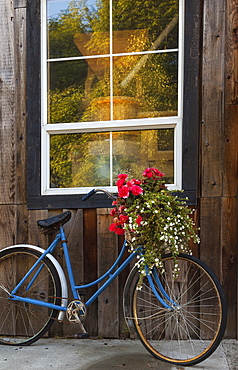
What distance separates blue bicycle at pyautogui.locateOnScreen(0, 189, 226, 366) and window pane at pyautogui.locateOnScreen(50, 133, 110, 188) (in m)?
0.45

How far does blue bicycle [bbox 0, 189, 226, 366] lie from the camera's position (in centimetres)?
265

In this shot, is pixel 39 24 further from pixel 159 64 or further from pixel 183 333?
pixel 183 333

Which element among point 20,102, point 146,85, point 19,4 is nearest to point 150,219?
point 146,85

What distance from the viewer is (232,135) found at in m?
2.85

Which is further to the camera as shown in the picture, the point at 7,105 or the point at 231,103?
the point at 7,105

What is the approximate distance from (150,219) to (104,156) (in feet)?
3.13

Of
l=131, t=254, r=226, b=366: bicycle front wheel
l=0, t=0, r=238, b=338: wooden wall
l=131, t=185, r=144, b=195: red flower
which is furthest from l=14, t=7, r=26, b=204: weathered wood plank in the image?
l=131, t=254, r=226, b=366: bicycle front wheel

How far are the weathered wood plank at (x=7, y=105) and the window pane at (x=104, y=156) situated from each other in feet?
1.10

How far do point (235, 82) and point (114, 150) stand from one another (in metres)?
1.06

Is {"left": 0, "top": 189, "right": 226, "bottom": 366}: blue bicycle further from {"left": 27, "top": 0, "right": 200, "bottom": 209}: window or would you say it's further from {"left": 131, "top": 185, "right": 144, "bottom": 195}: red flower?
{"left": 27, "top": 0, "right": 200, "bottom": 209}: window

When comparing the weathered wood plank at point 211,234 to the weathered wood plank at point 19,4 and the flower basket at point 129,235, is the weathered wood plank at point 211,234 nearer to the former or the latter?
the flower basket at point 129,235

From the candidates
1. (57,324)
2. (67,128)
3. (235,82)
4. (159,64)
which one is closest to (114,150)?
(67,128)

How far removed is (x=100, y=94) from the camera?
10.3 feet

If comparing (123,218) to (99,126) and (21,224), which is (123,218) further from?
(21,224)
